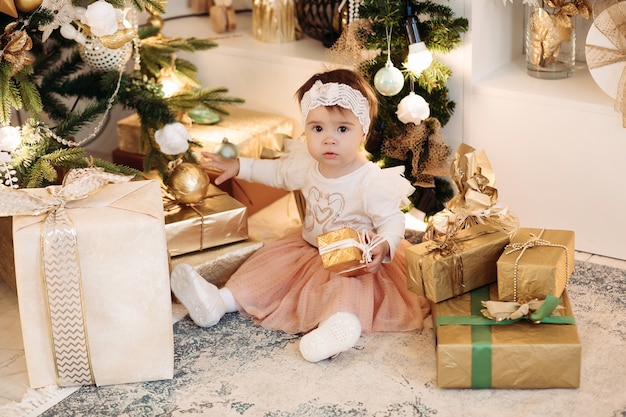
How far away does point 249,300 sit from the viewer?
77.7 inches

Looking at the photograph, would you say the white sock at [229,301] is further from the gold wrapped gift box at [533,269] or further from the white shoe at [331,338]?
the gold wrapped gift box at [533,269]

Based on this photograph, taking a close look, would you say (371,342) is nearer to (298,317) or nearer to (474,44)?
(298,317)

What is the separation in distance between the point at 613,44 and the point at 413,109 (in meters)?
0.47

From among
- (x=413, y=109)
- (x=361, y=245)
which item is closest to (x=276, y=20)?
(x=413, y=109)

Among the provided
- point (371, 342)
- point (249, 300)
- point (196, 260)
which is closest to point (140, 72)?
point (196, 260)

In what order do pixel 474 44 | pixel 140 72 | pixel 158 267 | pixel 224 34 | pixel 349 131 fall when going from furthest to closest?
pixel 224 34 → pixel 140 72 → pixel 474 44 → pixel 349 131 → pixel 158 267

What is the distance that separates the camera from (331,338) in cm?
175

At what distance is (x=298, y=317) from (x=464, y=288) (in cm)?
36

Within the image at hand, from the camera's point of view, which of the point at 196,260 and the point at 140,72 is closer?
the point at 196,260

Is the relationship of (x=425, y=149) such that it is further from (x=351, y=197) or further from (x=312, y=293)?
(x=312, y=293)

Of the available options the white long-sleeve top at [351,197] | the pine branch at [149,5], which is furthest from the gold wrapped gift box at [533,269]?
the pine branch at [149,5]

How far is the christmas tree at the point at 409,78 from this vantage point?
206 cm

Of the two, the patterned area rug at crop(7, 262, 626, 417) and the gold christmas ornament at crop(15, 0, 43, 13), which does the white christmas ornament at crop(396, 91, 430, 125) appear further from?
the gold christmas ornament at crop(15, 0, 43, 13)

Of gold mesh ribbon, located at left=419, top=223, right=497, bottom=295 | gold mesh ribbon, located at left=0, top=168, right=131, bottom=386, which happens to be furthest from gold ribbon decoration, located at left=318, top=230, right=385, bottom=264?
gold mesh ribbon, located at left=0, top=168, right=131, bottom=386
